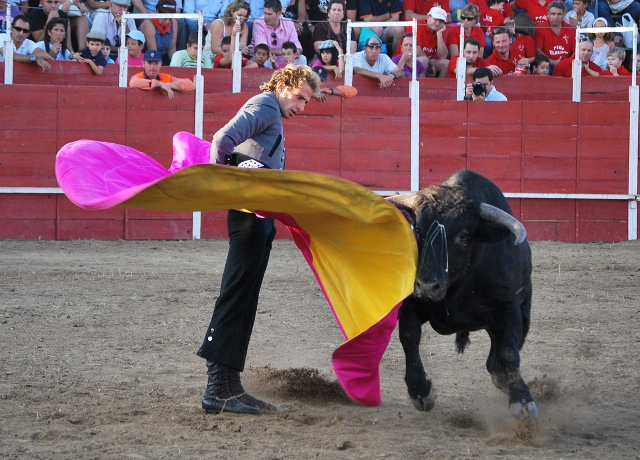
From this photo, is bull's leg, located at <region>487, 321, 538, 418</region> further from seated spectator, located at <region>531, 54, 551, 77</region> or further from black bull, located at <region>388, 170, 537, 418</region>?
seated spectator, located at <region>531, 54, 551, 77</region>

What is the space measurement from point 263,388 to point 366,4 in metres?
7.45

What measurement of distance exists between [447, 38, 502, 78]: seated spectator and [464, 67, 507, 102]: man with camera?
294 mm

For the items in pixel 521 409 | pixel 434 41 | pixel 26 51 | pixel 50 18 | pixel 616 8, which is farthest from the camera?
pixel 616 8

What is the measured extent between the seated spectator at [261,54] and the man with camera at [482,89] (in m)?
2.24

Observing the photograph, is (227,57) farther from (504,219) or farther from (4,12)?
(504,219)

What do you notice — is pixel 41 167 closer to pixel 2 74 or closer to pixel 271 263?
pixel 2 74

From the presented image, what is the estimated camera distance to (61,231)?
9.67 metres

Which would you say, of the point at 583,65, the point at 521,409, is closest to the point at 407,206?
the point at 521,409

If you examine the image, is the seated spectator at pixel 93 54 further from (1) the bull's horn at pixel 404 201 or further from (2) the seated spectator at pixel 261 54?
(1) the bull's horn at pixel 404 201

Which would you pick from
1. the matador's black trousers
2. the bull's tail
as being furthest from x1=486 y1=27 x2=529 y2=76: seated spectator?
the matador's black trousers

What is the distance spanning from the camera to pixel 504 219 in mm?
3342

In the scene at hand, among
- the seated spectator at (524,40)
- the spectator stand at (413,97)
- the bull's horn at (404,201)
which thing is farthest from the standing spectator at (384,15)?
the bull's horn at (404,201)

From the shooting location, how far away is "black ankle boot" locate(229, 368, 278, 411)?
3.38m

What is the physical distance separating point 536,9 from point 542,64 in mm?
751
